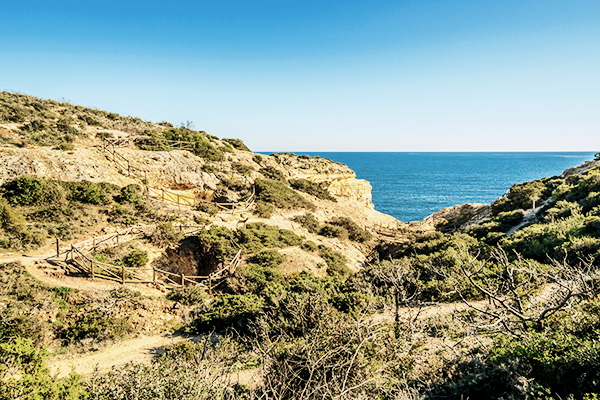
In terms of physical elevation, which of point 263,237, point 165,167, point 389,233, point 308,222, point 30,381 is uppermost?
point 165,167

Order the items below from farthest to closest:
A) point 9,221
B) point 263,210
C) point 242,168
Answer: point 242,168
point 263,210
point 9,221

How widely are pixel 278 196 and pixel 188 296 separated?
16731mm

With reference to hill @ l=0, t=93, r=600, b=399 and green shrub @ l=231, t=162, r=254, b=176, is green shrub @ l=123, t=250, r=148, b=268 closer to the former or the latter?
hill @ l=0, t=93, r=600, b=399

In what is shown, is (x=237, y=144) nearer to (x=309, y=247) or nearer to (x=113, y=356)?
(x=309, y=247)

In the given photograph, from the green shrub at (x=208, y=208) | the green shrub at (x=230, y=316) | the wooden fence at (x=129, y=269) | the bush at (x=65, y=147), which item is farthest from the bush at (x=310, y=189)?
the green shrub at (x=230, y=316)

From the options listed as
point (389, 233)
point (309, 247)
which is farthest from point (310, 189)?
point (309, 247)

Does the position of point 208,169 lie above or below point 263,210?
above

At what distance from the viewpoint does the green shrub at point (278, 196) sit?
30.4 metres

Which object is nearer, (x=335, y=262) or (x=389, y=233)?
(x=335, y=262)

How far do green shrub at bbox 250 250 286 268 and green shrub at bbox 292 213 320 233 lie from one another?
827cm

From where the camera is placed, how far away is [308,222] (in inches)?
1133

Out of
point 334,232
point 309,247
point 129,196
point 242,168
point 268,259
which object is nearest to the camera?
point 268,259

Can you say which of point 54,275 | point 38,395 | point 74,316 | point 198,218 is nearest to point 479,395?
point 38,395

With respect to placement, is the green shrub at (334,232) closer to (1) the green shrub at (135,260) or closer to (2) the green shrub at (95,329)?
(1) the green shrub at (135,260)
